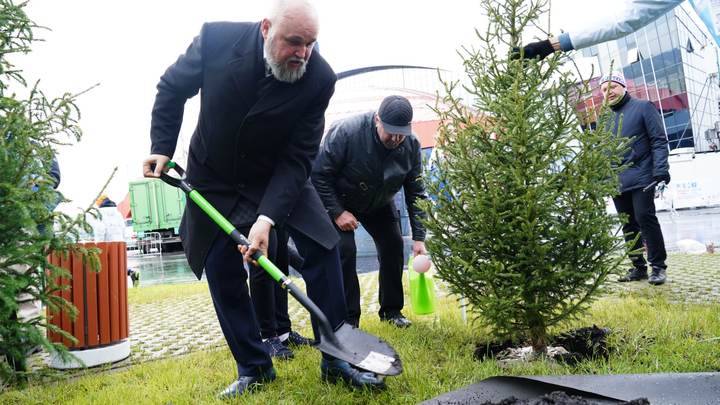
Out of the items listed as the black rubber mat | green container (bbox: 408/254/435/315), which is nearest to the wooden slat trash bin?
green container (bbox: 408/254/435/315)

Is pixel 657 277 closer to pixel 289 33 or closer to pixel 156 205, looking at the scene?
pixel 289 33

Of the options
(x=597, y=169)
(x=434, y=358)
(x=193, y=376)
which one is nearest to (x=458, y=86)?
(x=597, y=169)

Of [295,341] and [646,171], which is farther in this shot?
[646,171]

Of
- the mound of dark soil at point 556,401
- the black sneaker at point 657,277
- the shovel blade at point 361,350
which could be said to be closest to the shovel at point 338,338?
the shovel blade at point 361,350

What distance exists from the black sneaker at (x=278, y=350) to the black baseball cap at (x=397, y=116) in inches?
61.4

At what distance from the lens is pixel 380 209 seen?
4.20 meters

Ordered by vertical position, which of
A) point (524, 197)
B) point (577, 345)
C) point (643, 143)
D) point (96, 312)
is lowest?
point (577, 345)

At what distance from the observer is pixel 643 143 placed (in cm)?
526

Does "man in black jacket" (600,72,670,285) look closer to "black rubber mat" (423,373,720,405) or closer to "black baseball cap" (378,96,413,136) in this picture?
"black baseball cap" (378,96,413,136)

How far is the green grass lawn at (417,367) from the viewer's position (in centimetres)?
246

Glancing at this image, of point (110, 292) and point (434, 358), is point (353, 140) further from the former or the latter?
point (110, 292)

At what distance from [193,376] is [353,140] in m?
1.91

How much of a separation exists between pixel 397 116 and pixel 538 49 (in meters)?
1.02

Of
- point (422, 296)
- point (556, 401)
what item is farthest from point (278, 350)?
point (556, 401)
